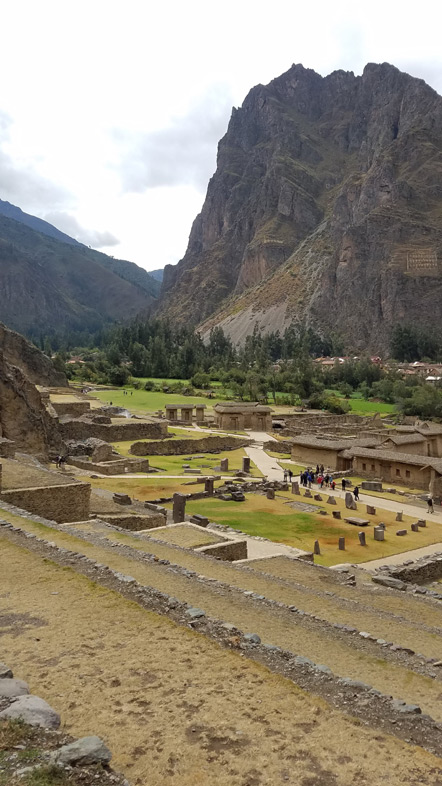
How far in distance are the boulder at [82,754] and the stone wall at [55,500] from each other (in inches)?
577

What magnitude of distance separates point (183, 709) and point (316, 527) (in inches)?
932

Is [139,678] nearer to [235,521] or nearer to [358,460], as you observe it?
[235,521]

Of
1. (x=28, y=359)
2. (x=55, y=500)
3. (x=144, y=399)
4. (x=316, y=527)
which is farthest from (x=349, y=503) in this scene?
(x=144, y=399)

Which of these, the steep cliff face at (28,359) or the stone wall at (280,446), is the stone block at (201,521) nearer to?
the stone wall at (280,446)

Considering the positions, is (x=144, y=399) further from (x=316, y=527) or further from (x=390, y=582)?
(x=390, y=582)

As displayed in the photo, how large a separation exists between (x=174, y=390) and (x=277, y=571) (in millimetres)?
91895

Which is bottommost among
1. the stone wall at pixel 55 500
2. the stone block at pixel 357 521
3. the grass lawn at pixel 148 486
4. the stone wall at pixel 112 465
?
the stone block at pixel 357 521

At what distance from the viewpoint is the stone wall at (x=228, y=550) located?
1891 cm

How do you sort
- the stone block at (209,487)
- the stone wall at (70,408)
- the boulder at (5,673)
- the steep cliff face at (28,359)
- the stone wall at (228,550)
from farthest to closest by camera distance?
the steep cliff face at (28,359), the stone wall at (70,408), the stone block at (209,487), the stone wall at (228,550), the boulder at (5,673)

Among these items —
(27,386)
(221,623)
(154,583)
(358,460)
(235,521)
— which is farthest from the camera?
(358,460)

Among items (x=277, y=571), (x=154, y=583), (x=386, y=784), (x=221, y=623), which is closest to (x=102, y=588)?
(x=154, y=583)

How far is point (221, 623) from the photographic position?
30.0ft

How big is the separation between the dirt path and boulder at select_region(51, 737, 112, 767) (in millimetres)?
382

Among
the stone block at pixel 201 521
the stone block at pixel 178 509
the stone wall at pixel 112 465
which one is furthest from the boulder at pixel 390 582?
the stone wall at pixel 112 465
